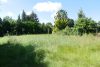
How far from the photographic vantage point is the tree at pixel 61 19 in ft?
182

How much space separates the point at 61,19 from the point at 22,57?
1736 inches

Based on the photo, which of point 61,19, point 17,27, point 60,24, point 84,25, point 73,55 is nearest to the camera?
point 73,55

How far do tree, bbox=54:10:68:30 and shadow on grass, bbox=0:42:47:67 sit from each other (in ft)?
130

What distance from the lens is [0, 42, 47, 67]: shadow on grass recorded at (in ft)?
40.6

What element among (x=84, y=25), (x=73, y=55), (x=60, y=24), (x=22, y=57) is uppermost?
(x=60, y=24)

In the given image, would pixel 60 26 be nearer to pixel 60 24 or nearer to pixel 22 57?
pixel 60 24

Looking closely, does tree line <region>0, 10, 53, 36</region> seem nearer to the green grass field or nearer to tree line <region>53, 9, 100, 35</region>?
tree line <region>53, 9, 100, 35</region>

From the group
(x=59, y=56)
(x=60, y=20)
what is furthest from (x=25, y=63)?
(x=60, y=20)

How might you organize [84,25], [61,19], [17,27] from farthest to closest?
[17,27]
[61,19]
[84,25]

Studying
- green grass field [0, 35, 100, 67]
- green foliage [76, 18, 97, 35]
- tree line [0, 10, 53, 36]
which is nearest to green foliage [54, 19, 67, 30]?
tree line [0, 10, 53, 36]

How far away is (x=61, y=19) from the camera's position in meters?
57.6

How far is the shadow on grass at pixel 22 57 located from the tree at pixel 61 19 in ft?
130

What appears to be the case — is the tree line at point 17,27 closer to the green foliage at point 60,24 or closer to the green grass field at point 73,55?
the green foliage at point 60,24

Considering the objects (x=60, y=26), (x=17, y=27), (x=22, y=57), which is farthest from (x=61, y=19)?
(x=22, y=57)
